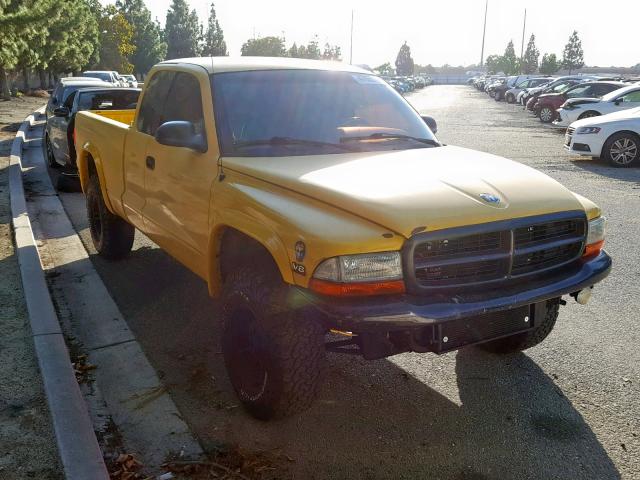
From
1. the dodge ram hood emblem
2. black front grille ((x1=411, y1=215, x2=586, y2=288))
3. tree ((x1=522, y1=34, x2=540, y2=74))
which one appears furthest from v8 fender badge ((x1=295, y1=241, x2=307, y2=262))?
tree ((x1=522, y1=34, x2=540, y2=74))

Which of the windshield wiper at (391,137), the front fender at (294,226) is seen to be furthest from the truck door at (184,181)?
the windshield wiper at (391,137)

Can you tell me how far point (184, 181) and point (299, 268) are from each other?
1528 millimetres

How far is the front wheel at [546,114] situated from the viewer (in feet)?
87.0

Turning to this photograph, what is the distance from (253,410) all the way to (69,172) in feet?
28.3

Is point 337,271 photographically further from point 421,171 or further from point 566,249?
point 566,249

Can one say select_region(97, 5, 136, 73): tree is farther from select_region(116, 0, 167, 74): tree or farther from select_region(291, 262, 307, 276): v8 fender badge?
select_region(291, 262, 307, 276): v8 fender badge

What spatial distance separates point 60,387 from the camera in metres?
3.71

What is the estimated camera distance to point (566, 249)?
141 inches

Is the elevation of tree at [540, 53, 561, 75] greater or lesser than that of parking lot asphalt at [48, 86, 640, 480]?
greater

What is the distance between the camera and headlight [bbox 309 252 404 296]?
300 centimetres

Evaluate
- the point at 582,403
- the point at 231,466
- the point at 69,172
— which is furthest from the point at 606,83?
the point at 231,466

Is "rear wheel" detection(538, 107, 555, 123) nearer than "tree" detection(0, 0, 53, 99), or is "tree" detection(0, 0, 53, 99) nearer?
"tree" detection(0, 0, 53, 99)

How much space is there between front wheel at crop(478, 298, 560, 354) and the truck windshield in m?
1.42

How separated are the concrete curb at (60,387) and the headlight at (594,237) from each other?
283cm
